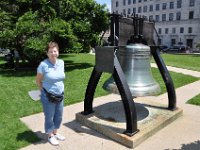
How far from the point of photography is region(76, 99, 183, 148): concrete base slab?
5.16 meters

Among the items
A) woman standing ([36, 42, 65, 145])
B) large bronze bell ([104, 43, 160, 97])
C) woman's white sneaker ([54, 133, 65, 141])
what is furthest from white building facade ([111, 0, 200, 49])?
woman standing ([36, 42, 65, 145])

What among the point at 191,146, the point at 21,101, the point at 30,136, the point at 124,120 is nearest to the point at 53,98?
the point at 30,136

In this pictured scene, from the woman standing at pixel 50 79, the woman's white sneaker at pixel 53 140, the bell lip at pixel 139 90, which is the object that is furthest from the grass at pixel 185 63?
the woman standing at pixel 50 79

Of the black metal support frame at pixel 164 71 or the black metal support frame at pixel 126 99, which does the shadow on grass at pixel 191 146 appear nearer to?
the black metal support frame at pixel 126 99

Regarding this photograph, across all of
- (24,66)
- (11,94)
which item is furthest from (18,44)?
(11,94)

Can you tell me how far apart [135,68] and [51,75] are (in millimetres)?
1802

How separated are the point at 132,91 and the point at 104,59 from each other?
87 cm

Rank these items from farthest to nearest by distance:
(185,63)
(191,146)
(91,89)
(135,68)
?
1. (185,63)
2. (91,89)
3. (135,68)
4. (191,146)

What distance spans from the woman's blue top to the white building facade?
53.0 m

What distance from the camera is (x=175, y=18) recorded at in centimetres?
6278

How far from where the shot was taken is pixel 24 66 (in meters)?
16.7

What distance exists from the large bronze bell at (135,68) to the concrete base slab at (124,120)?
773 mm

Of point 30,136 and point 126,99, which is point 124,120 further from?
point 30,136

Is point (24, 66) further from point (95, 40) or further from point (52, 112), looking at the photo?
point (52, 112)
